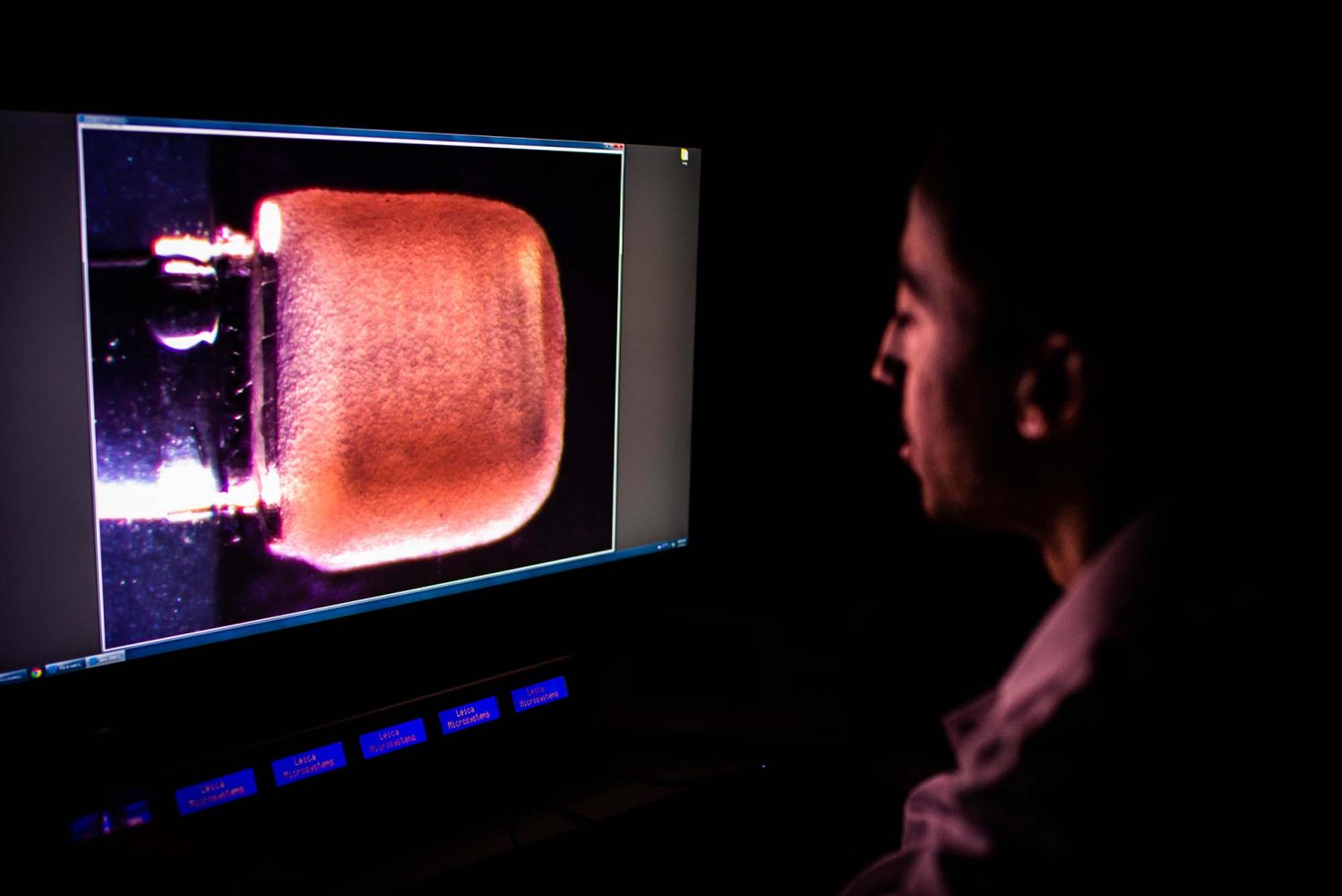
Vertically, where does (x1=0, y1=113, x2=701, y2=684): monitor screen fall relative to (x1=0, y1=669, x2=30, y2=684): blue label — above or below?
above

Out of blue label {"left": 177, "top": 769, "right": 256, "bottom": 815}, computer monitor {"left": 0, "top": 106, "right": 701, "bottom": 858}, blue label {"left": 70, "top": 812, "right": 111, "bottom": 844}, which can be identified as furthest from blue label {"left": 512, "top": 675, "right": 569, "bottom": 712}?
blue label {"left": 70, "top": 812, "right": 111, "bottom": 844}

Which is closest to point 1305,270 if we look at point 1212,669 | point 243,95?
point 1212,669

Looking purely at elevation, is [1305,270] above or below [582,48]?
below

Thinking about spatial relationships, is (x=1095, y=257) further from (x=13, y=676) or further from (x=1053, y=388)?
(x=13, y=676)

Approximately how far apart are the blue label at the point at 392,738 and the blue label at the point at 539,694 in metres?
0.12

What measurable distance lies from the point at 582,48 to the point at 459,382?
0.54 metres

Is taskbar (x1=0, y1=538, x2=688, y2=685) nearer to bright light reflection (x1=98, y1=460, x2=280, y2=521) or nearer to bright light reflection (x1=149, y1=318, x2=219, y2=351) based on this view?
bright light reflection (x1=98, y1=460, x2=280, y2=521)

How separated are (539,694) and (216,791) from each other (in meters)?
0.35

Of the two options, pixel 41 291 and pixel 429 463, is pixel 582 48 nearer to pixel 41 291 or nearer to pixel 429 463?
pixel 429 463

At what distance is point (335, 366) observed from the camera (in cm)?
104

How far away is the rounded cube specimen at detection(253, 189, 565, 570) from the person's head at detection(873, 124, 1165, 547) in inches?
19.4

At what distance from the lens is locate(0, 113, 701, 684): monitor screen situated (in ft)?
2.92

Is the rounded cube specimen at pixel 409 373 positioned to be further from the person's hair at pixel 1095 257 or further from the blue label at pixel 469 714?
the person's hair at pixel 1095 257

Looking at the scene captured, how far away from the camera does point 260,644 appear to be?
104 centimetres
